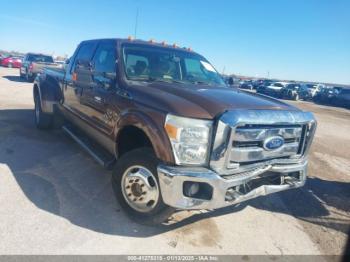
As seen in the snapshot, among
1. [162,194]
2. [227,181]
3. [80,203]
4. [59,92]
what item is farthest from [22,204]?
[59,92]

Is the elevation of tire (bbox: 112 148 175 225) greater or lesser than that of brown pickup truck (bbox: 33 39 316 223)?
lesser

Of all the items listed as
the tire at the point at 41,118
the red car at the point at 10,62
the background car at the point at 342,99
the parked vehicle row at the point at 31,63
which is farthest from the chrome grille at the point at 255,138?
the red car at the point at 10,62

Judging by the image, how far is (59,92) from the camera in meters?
6.09

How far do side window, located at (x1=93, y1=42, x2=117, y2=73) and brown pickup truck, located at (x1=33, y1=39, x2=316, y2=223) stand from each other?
17mm

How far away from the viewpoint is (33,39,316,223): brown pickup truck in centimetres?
282

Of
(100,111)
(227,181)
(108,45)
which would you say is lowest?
(227,181)

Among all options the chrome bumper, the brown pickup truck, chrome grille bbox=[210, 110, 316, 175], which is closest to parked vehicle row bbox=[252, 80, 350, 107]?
the brown pickup truck

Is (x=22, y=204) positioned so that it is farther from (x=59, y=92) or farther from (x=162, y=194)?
(x=59, y=92)

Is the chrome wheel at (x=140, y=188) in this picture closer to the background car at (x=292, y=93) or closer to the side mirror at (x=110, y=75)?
the side mirror at (x=110, y=75)

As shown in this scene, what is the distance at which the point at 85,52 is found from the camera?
518 cm

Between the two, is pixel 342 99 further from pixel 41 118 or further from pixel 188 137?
pixel 188 137

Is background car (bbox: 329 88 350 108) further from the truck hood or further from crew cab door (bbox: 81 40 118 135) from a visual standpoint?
crew cab door (bbox: 81 40 118 135)

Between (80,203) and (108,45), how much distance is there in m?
2.26

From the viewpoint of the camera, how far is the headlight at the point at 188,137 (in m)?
2.80
